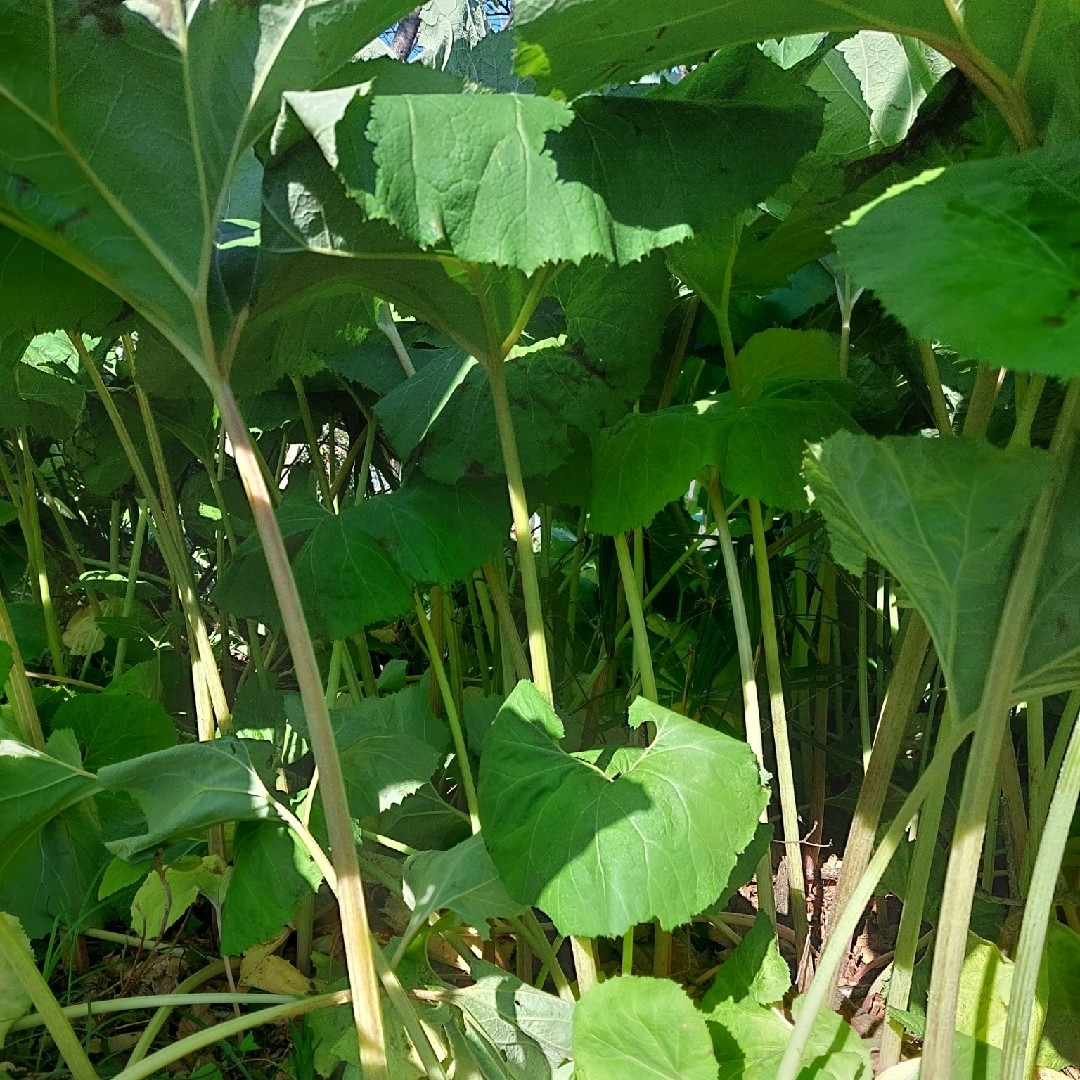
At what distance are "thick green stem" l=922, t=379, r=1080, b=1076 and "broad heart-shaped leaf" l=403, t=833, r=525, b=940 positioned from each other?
1.01 feet

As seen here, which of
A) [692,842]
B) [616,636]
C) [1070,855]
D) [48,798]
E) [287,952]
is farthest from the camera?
[616,636]

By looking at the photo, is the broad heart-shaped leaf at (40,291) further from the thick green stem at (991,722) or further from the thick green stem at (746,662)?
the thick green stem at (991,722)

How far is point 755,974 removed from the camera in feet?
2.59

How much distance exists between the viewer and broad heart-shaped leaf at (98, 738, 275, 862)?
72 centimetres

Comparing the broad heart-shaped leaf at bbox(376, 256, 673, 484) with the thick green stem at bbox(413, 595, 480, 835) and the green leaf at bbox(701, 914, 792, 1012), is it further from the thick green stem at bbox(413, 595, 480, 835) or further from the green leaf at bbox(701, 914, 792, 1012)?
the green leaf at bbox(701, 914, 792, 1012)

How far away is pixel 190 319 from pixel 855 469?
481 millimetres

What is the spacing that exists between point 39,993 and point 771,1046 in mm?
566

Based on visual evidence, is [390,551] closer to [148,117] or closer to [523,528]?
[523,528]

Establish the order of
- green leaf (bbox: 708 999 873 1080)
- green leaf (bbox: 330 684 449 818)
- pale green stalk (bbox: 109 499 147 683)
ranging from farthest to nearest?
1. pale green stalk (bbox: 109 499 147 683)
2. green leaf (bbox: 330 684 449 818)
3. green leaf (bbox: 708 999 873 1080)

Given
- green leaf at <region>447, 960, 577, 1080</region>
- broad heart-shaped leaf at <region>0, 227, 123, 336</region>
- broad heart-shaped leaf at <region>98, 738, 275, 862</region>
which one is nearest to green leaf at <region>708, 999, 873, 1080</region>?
green leaf at <region>447, 960, 577, 1080</region>

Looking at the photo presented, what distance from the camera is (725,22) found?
0.60m

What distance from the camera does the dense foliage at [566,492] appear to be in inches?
22.9

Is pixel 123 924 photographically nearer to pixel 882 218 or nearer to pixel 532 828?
pixel 532 828

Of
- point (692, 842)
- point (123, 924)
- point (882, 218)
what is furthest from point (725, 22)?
point (123, 924)
